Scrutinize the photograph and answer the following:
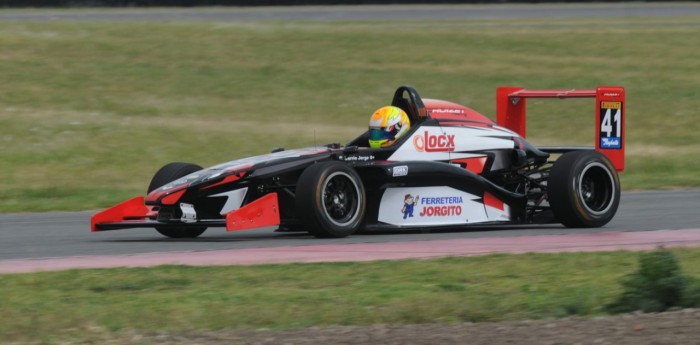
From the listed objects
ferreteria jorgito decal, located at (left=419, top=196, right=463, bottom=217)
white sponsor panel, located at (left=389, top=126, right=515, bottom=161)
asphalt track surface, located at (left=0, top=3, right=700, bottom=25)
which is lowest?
ferreteria jorgito decal, located at (left=419, top=196, right=463, bottom=217)

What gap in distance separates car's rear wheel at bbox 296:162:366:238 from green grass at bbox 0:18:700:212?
5.66 metres

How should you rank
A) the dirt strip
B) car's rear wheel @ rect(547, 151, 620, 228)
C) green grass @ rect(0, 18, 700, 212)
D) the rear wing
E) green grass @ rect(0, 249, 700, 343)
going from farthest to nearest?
1. green grass @ rect(0, 18, 700, 212)
2. the rear wing
3. car's rear wheel @ rect(547, 151, 620, 228)
4. the dirt strip
5. green grass @ rect(0, 249, 700, 343)

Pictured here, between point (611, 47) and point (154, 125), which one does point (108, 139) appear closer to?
point (154, 125)

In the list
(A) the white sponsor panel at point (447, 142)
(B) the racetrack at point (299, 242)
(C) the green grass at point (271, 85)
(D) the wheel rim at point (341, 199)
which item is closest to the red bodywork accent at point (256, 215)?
(B) the racetrack at point (299, 242)

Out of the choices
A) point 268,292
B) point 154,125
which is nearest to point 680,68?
point 154,125

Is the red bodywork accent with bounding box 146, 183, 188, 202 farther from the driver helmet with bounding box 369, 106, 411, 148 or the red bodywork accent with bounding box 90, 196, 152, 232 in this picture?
the driver helmet with bounding box 369, 106, 411, 148

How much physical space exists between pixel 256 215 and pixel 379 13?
94.3 ft

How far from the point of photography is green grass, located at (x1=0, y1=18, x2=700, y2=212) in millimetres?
20906

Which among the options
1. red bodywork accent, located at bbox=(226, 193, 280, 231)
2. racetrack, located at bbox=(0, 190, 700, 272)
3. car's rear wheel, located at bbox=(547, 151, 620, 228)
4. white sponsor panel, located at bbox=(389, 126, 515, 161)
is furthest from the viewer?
white sponsor panel, located at bbox=(389, 126, 515, 161)

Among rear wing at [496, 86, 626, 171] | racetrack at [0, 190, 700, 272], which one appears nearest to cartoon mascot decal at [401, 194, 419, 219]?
racetrack at [0, 190, 700, 272]

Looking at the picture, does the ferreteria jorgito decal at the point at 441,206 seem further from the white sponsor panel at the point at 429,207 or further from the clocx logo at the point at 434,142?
the clocx logo at the point at 434,142

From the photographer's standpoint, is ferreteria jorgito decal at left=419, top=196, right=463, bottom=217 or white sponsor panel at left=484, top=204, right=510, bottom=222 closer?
ferreteria jorgito decal at left=419, top=196, right=463, bottom=217

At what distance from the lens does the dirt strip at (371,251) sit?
32.1 ft

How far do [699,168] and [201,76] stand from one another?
11828 millimetres
